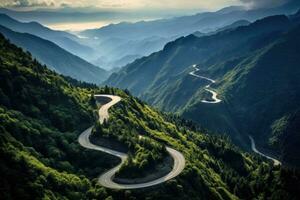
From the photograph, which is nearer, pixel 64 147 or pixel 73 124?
pixel 64 147

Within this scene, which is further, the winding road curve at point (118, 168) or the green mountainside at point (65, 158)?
the winding road curve at point (118, 168)

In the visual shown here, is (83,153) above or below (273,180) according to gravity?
above

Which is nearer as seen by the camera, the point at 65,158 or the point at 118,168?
the point at 118,168

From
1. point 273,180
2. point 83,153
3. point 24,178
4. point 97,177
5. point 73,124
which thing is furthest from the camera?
point 273,180

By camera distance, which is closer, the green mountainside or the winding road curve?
the green mountainside

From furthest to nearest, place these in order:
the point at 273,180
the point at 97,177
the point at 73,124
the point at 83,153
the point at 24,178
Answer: the point at 273,180 → the point at 73,124 → the point at 83,153 → the point at 97,177 → the point at 24,178

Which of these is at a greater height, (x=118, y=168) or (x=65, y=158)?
(x=65, y=158)

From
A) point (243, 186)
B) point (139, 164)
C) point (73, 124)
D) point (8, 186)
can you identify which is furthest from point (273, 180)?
point (8, 186)

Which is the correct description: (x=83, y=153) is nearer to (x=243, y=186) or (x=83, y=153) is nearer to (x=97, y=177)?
(x=97, y=177)
